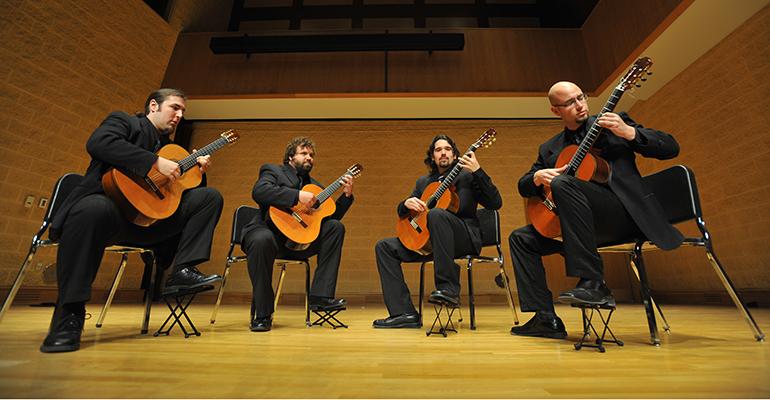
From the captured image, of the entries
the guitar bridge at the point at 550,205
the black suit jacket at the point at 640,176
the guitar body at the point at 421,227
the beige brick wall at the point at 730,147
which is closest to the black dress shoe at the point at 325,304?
the guitar body at the point at 421,227

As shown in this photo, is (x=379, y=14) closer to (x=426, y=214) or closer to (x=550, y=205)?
(x=426, y=214)

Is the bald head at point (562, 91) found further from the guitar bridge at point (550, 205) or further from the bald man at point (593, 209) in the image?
the guitar bridge at point (550, 205)

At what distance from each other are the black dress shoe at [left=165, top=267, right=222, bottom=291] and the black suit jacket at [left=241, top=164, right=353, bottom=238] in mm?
640

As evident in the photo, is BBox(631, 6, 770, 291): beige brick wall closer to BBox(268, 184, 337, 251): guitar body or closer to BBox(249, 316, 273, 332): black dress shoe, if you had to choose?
BBox(268, 184, 337, 251): guitar body

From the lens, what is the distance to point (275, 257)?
2.22 metres

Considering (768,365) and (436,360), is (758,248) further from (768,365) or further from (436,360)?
(436,360)

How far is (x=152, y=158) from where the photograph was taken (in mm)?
1541

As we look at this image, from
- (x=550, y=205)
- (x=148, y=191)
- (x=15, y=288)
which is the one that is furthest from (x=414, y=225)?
(x=15, y=288)

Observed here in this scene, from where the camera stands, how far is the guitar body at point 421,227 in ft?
7.22

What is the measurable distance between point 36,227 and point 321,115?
10.8ft

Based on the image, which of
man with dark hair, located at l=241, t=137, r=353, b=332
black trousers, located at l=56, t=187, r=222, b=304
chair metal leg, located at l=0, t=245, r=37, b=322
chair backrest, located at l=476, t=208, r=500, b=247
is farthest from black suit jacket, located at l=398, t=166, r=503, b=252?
chair metal leg, located at l=0, t=245, r=37, b=322

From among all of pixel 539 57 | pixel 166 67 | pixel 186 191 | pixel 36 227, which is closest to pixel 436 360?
pixel 186 191

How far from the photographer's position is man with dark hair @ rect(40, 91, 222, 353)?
1.34 meters

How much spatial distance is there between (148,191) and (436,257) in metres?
1.40
